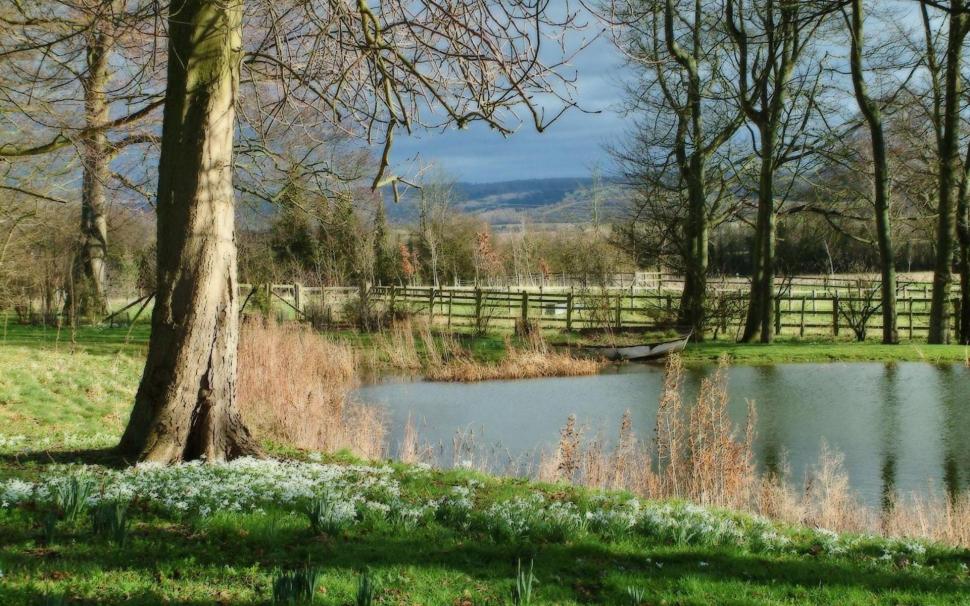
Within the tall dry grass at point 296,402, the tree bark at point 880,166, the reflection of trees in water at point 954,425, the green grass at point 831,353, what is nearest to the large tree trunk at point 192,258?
the tall dry grass at point 296,402

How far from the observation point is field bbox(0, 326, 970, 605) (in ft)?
13.0

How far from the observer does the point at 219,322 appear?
674cm

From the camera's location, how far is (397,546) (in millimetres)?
4688

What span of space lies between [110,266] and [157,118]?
21.7m

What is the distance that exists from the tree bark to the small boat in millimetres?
5384

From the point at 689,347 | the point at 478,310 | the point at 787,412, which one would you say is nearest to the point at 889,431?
the point at 787,412

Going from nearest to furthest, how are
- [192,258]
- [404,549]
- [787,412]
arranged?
[404,549]
[192,258]
[787,412]

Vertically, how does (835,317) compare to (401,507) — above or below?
above

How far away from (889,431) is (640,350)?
8587mm

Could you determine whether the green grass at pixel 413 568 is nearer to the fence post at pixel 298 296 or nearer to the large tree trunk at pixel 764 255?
the large tree trunk at pixel 764 255

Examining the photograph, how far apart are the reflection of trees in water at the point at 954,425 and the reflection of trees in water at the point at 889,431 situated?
59 cm

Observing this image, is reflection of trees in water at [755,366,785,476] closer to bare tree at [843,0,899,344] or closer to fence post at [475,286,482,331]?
bare tree at [843,0,899,344]

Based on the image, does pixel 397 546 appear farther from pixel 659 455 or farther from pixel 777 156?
pixel 777 156

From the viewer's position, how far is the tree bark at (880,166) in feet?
69.9
